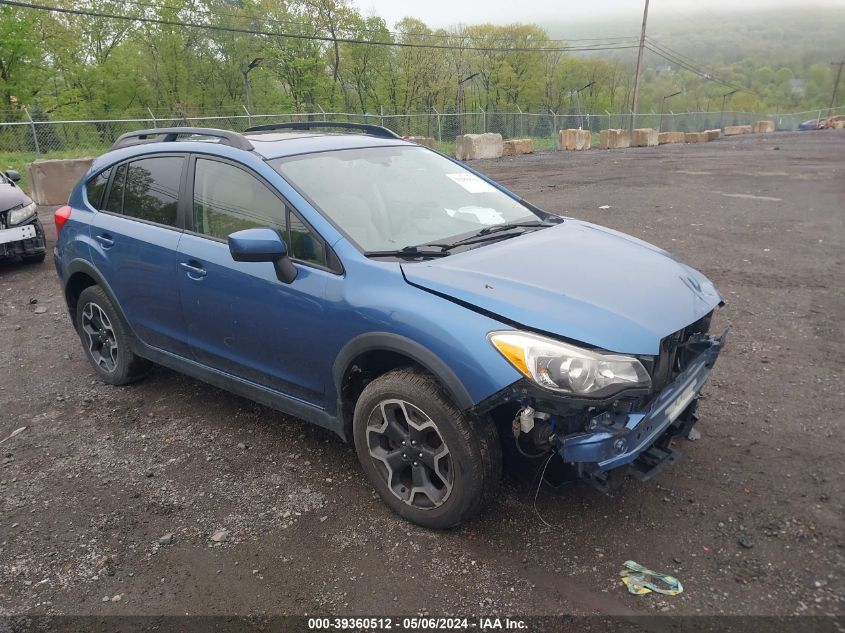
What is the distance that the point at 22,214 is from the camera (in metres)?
8.25

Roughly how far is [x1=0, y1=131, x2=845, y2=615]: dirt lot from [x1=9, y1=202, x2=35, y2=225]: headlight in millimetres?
3916

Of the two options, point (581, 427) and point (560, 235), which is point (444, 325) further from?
point (560, 235)

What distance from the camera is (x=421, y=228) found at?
11.2 feet

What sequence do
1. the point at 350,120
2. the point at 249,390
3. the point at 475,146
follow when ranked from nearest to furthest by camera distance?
the point at 249,390 → the point at 475,146 → the point at 350,120

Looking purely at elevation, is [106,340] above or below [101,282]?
below

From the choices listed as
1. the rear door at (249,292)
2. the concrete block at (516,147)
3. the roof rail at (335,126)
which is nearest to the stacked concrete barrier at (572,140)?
the concrete block at (516,147)

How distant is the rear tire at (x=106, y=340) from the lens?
4441 mm

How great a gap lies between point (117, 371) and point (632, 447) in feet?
12.2

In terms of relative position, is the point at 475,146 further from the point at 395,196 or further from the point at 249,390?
the point at 249,390

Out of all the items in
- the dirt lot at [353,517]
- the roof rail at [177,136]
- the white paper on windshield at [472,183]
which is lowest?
the dirt lot at [353,517]

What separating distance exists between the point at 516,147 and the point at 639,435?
26924 mm

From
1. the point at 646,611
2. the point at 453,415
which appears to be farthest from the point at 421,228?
the point at 646,611

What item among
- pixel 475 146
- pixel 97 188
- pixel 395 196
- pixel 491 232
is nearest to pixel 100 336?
pixel 97 188

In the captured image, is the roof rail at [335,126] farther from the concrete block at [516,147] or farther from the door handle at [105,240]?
the concrete block at [516,147]
